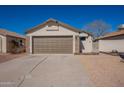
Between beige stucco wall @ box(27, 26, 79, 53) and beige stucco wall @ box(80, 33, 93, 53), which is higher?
beige stucco wall @ box(27, 26, 79, 53)

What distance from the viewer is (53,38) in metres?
18.8

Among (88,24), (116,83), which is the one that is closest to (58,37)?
(116,83)

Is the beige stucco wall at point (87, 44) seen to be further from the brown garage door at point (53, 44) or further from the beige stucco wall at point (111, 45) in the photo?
the beige stucco wall at point (111, 45)

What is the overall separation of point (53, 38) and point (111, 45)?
32.9 ft

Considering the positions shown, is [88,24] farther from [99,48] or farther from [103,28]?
[99,48]

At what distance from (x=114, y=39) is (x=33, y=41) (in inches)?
502

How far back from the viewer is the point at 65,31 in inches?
748

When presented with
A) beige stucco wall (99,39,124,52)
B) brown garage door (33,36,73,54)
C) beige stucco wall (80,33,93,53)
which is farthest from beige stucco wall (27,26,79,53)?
Answer: beige stucco wall (99,39,124,52)

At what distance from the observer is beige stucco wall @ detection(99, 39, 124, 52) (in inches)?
877

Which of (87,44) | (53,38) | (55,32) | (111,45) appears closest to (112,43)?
(111,45)

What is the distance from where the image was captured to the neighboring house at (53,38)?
18562 mm

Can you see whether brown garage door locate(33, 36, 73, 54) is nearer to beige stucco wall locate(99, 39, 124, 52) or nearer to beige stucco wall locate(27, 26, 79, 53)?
beige stucco wall locate(27, 26, 79, 53)

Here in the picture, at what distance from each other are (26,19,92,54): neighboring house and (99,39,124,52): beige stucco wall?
6.32 metres

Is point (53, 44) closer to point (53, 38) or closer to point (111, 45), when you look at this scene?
point (53, 38)
